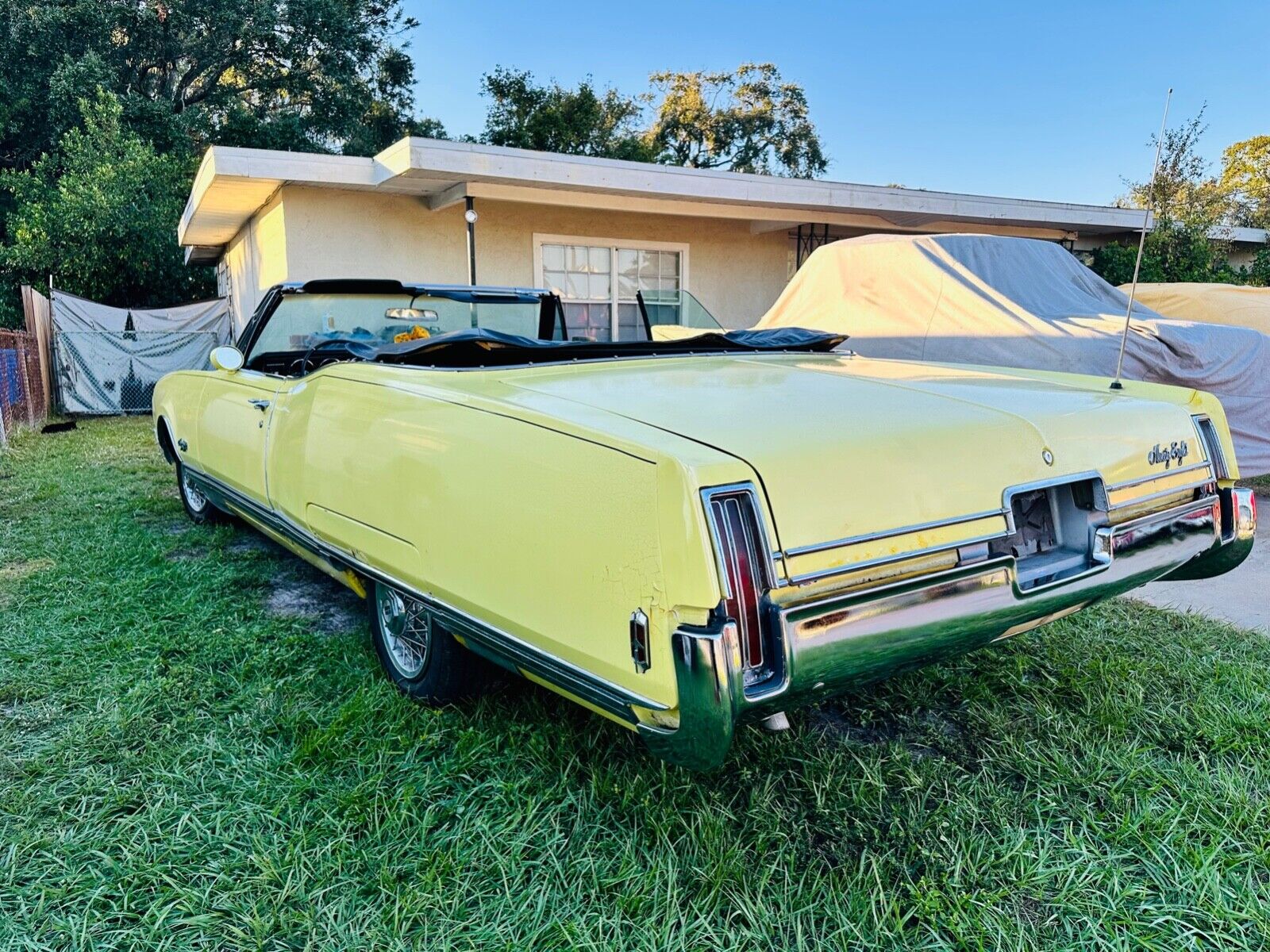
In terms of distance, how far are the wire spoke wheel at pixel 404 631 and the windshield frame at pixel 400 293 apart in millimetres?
1664

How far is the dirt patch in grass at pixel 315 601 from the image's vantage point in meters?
3.69

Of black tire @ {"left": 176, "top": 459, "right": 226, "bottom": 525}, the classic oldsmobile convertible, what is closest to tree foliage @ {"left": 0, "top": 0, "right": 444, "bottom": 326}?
black tire @ {"left": 176, "top": 459, "right": 226, "bottom": 525}

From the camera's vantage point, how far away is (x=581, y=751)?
252 cm

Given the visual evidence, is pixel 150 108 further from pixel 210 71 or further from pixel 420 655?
pixel 420 655

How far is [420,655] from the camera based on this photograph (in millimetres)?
2807

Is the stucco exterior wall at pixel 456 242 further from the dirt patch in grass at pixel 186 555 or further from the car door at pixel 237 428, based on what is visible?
the car door at pixel 237 428

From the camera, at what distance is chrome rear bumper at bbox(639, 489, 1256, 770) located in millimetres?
1617

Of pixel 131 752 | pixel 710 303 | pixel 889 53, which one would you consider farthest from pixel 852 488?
pixel 889 53

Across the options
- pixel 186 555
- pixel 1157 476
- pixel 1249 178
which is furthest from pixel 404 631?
pixel 1249 178

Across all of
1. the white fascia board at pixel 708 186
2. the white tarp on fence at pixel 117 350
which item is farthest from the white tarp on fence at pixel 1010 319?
the white tarp on fence at pixel 117 350

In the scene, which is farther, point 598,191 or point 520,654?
point 598,191

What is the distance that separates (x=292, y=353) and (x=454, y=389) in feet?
7.72

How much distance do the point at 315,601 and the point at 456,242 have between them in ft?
23.3

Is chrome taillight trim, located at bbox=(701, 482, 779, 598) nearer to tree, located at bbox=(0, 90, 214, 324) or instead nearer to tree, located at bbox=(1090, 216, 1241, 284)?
tree, located at bbox=(1090, 216, 1241, 284)
